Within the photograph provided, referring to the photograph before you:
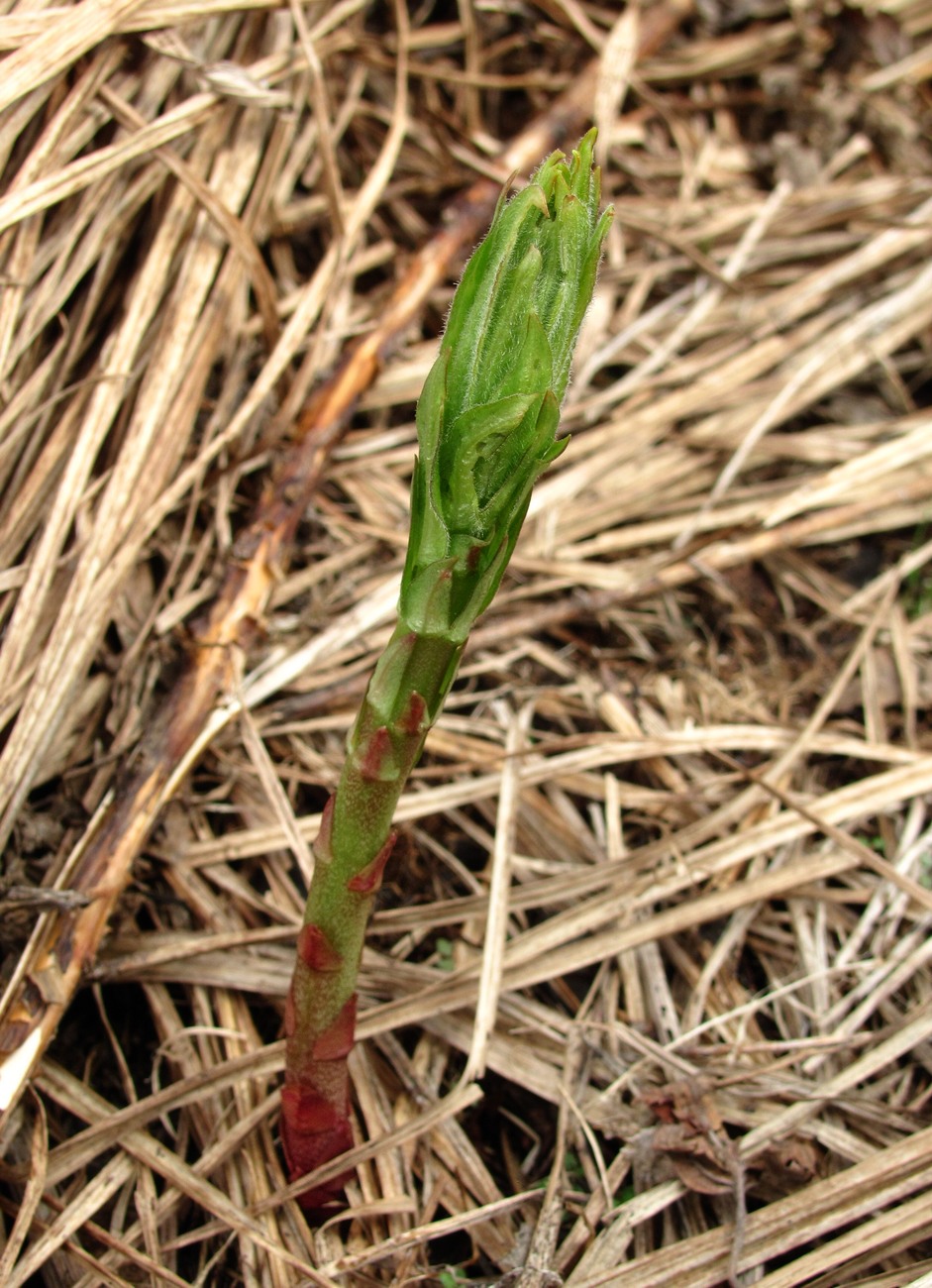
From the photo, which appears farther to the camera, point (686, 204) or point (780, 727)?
point (686, 204)

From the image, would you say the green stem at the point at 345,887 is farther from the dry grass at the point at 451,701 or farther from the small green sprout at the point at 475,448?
the dry grass at the point at 451,701

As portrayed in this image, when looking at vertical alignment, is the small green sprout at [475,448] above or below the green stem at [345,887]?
above

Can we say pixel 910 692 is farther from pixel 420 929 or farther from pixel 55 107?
pixel 55 107

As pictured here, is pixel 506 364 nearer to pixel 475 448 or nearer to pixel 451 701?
pixel 475 448

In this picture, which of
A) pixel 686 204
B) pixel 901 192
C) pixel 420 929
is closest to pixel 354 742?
pixel 420 929

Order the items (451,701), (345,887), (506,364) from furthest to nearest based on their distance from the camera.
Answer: (451,701)
(345,887)
(506,364)

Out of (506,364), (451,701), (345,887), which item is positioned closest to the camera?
(506,364)

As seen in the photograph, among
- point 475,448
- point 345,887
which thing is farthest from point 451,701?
point 475,448

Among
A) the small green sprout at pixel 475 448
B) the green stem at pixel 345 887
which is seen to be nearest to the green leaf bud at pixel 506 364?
the small green sprout at pixel 475 448
